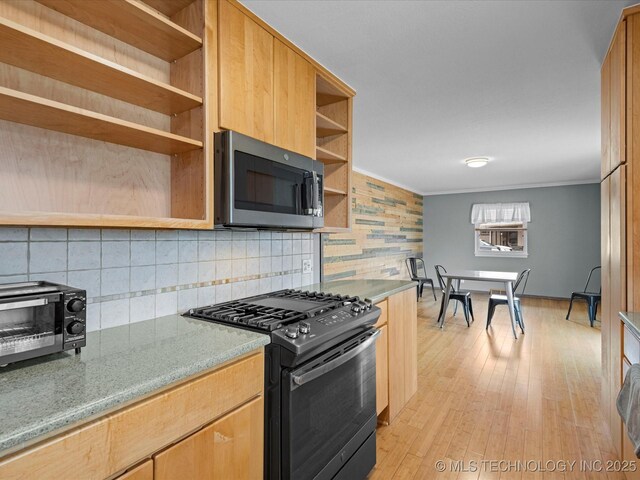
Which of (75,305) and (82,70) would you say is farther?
(82,70)

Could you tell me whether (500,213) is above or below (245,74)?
below

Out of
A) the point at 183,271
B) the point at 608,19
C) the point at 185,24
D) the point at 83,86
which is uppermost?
the point at 608,19

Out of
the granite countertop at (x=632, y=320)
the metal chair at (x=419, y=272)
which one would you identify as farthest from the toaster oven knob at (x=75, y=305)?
the metal chair at (x=419, y=272)

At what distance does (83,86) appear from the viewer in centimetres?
134

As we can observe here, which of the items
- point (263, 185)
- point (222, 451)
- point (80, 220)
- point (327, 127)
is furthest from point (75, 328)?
point (327, 127)

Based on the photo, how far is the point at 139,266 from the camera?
1.56m

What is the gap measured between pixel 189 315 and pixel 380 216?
17.0ft

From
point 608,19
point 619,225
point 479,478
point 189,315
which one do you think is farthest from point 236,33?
point 479,478

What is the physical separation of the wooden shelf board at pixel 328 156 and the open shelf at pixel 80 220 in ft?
3.96

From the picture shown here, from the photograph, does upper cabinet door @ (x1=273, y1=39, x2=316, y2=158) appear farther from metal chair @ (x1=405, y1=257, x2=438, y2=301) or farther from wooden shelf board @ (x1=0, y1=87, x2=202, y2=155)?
metal chair @ (x1=405, y1=257, x2=438, y2=301)

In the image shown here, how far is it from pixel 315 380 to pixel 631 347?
4.86ft

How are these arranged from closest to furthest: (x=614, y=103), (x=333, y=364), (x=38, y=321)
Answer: (x=38, y=321)
(x=333, y=364)
(x=614, y=103)

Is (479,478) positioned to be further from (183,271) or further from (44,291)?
(44,291)

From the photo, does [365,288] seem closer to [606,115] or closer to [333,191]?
[333,191]
